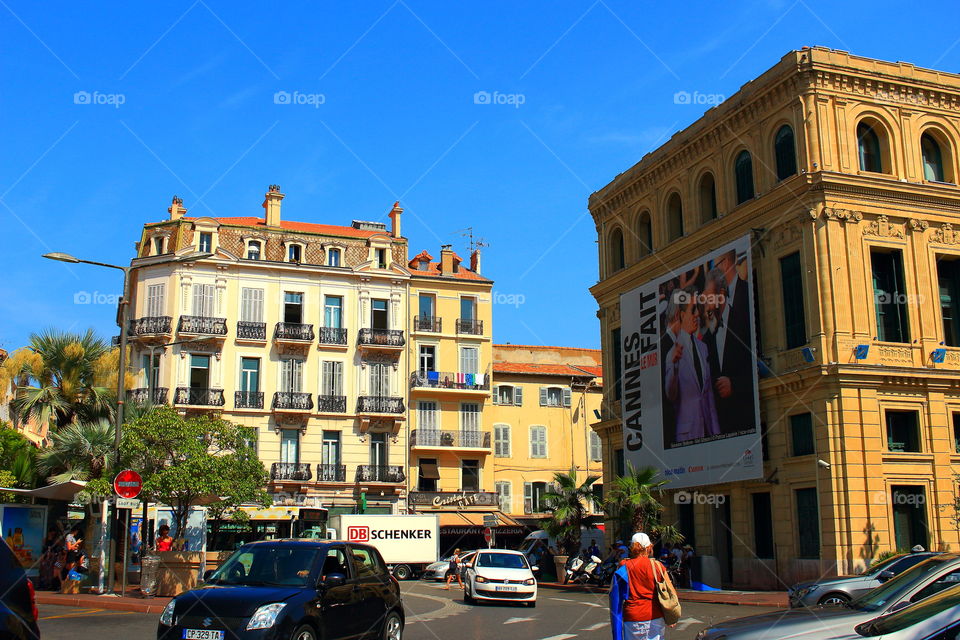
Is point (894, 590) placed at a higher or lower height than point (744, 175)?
lower

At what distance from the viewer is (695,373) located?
3447 cm

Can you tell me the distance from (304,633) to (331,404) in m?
39.4

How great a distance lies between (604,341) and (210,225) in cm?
2175

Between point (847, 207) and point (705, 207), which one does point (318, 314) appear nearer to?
point (705, 207)

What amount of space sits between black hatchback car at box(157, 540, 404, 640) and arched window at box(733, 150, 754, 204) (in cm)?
2456

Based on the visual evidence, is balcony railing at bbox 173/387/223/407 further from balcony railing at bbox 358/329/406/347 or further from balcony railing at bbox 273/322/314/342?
balcony railing at bbox 358/329/406/347

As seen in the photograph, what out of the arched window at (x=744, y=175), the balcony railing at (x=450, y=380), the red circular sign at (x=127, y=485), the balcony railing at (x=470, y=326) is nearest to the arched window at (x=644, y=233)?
the arched window at (x=744, y=175)

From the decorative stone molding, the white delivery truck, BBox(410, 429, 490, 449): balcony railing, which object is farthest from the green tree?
BBox(410, 429, 490, 449): balcony railing

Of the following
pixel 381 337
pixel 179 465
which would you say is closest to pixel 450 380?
pixel 381 337

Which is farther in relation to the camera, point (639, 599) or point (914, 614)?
point (639, 599)

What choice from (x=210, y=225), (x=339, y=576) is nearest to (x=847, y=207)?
(x=339, y=576)

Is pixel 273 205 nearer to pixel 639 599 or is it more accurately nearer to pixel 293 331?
pixel 293 331

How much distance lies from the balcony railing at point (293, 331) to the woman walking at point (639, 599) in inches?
1642

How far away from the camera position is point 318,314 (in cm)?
5091
